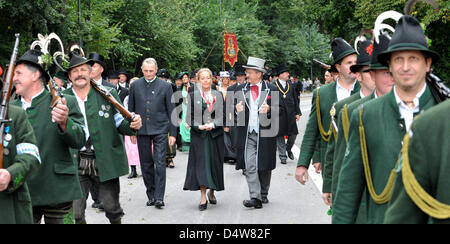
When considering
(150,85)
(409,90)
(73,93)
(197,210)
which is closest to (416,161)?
(409,90)

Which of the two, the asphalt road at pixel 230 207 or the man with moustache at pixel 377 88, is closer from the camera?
the man with moustache at pixel 377 88

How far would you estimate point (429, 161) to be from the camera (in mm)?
2291

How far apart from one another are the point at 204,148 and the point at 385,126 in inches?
231

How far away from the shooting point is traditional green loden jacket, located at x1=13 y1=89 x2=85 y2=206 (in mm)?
4953

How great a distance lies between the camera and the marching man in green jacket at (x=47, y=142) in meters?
4.86

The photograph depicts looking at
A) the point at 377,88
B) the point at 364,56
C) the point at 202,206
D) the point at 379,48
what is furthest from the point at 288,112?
the point at 379,48

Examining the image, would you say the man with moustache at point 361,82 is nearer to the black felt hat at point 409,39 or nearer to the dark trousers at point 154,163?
the black felt hat at point 409,39

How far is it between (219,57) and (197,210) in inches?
1521

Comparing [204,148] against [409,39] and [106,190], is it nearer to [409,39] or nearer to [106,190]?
[106,190]

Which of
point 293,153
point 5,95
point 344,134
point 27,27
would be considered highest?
point 27,27

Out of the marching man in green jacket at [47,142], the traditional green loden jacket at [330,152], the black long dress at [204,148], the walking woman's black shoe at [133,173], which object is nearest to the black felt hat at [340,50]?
the traditional green loden jacket at [330,152]

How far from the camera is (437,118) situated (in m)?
2.26

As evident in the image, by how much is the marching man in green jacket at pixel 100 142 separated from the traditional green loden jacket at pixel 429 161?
4241 mm
